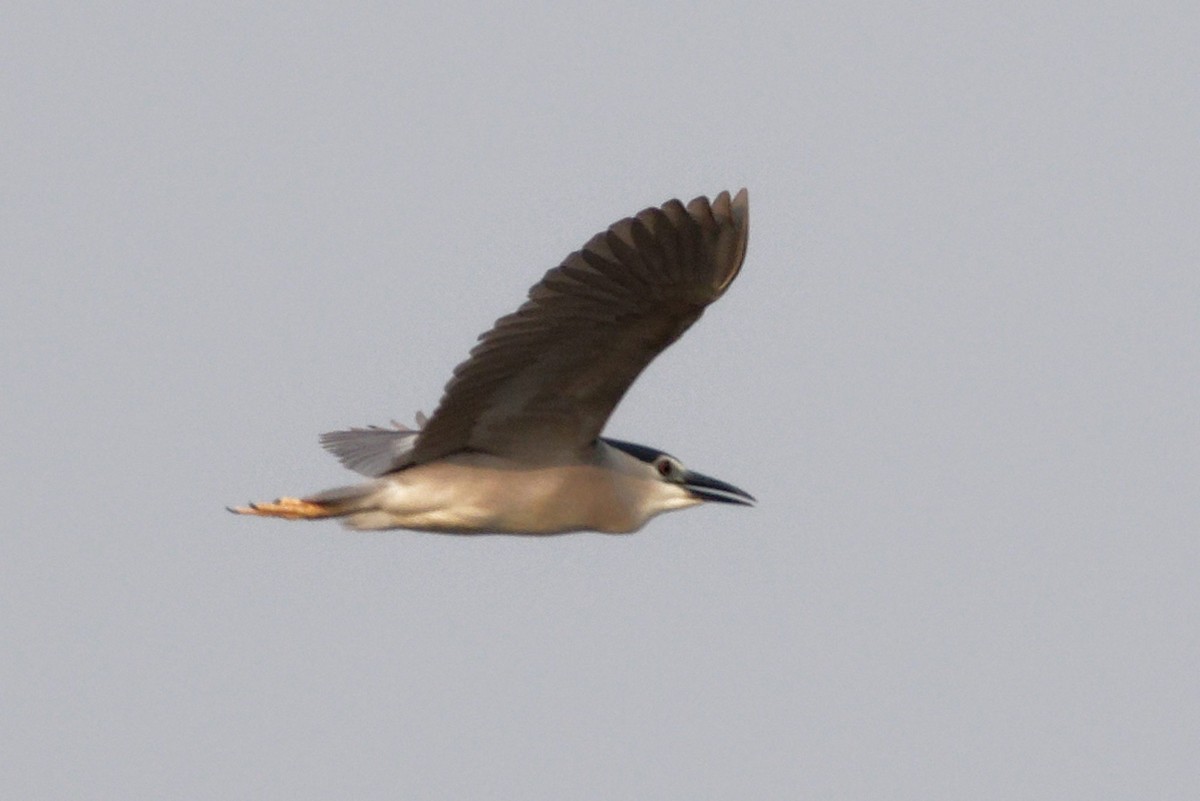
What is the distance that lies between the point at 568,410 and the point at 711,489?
132cm

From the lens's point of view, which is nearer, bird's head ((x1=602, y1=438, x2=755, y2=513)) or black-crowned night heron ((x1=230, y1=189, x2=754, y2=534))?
Result: black-crowned night heron ((x1=230, y1=189, x2=754, y2=534))

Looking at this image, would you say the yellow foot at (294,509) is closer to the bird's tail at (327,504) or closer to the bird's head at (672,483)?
the bird's tail at (327,504)

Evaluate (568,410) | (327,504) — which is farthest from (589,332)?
(327,504)

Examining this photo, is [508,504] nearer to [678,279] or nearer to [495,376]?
[495,376]

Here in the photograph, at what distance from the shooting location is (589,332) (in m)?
10.6

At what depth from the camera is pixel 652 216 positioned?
1002 centimetres

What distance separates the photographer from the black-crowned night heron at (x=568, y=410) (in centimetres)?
1018

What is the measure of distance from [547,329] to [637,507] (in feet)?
5.96

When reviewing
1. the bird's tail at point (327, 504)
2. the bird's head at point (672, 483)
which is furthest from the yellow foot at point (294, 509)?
the bird's head at point (672, 483)

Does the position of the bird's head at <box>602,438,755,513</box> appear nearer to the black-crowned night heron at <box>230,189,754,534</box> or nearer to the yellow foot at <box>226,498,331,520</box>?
the black-crowned night heron at <box>230,189,754,534</box>

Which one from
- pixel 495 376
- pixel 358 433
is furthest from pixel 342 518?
pixel 358 433

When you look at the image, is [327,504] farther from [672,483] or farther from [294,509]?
[672,483]

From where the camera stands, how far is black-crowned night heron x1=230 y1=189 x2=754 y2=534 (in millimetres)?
10180

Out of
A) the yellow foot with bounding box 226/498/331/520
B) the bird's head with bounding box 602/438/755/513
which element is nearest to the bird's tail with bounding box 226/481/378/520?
the yellow foot with bounding box 226/498/331/520
